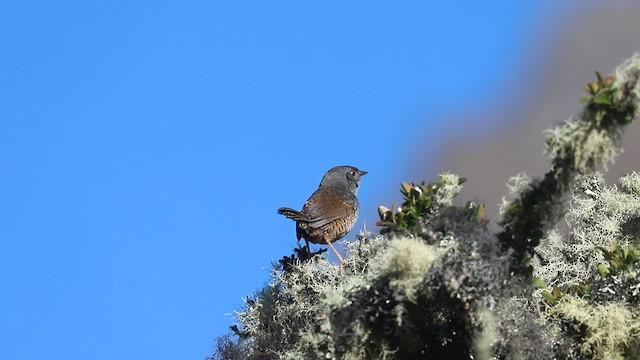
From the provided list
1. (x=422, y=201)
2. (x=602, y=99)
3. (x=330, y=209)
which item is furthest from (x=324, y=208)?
(x=602, y=99)

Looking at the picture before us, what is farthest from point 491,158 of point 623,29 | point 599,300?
point 599,300

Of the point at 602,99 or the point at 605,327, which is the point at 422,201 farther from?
the point at 602,99

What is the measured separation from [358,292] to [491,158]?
22.0 feet

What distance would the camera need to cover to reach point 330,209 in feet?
21.6

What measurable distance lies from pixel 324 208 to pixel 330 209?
39mm

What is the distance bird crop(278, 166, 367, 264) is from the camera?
6383mm

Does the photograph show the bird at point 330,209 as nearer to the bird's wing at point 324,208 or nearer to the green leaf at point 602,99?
the bird's wing at point 324,208

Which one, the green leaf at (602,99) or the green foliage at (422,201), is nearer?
the green leaf at (602,99)

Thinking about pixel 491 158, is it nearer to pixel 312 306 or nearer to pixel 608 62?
pixel 608 62

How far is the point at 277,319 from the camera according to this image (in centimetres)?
474

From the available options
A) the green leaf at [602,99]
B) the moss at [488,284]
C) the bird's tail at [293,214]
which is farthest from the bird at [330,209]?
the green leaf at [602,99]

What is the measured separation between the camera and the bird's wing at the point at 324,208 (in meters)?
6.42

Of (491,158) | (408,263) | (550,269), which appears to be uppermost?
(491,158)

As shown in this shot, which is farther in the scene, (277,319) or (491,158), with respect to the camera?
(491,158)
